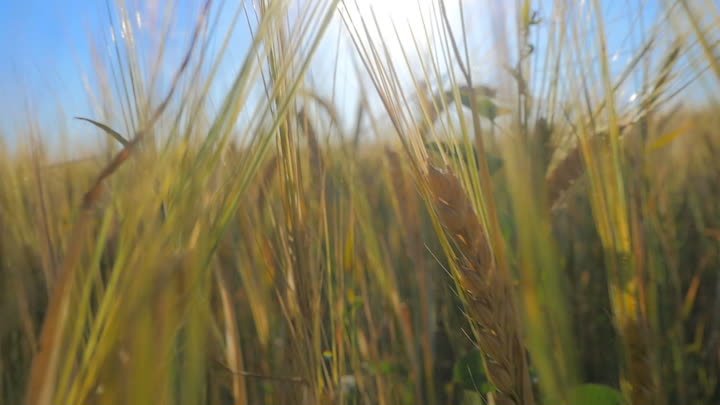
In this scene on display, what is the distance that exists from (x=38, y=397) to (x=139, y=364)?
0.12 ft

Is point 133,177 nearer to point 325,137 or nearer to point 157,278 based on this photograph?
point 157,278

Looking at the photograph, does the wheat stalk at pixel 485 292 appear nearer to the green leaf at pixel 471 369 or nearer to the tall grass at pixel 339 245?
the tall grass at pixel 339 245

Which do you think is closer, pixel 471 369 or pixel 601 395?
pixel 601 395

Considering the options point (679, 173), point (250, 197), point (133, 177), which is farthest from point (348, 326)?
point (679, 173)

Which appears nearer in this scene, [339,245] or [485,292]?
[485,292]

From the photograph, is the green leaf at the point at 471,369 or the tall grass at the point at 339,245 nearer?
the tall grass at the point at 339,245

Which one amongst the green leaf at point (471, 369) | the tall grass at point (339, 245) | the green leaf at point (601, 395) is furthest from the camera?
the green leaf at point (471, 369)

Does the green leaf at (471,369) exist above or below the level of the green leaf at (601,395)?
above

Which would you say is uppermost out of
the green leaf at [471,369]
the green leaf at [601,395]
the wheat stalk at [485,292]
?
the wheat stalk at [485,292]

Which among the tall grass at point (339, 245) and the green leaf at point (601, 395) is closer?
the tall grass at point (339, 245)

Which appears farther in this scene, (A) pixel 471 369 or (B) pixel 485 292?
(A) pixel 471 369

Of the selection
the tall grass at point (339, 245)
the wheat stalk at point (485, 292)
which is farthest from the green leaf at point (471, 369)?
the wheat stalk at point (485, 292)

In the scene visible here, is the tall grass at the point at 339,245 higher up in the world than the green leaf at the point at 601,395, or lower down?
higher up

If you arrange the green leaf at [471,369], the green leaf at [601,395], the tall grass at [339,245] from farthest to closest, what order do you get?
the green leaf at [471,369]
the green leaf at [601,395]
the tall grass at [339,245]
